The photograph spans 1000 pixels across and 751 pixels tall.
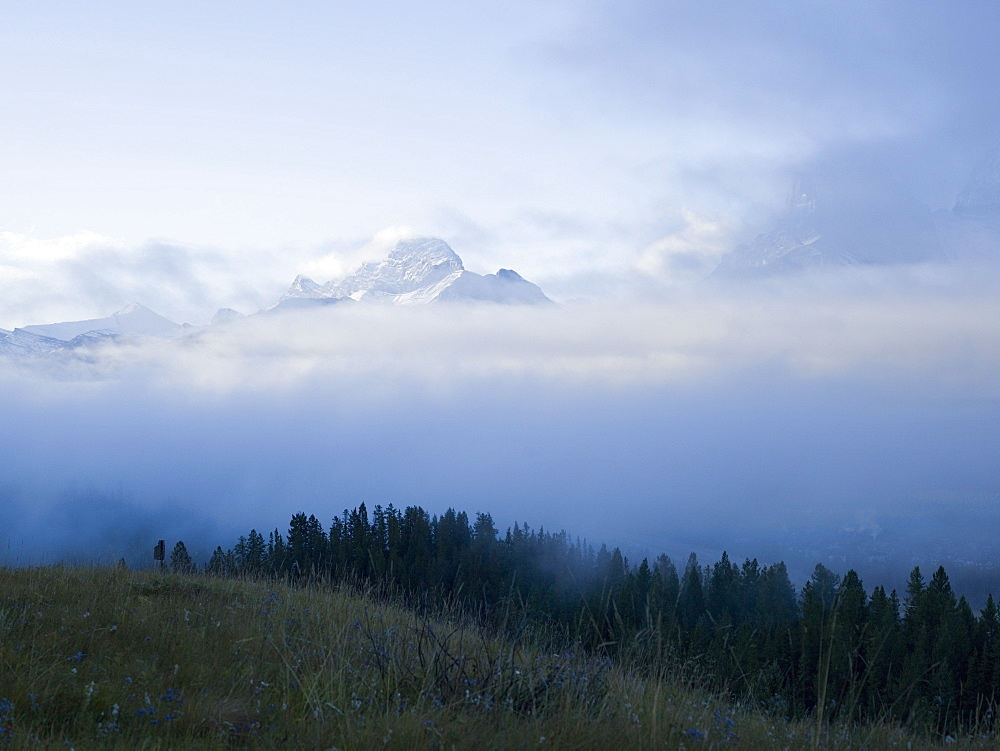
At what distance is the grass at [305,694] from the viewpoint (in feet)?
15.7

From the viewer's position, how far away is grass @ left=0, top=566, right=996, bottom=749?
4.77 meters

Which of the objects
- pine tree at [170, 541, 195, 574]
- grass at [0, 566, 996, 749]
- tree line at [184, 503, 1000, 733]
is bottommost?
tree line at [184, 503, 1000, 733]

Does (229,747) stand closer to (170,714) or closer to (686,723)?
(170,714)

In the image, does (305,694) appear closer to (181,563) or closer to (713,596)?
(181,563)

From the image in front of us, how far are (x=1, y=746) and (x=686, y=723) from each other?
483cm

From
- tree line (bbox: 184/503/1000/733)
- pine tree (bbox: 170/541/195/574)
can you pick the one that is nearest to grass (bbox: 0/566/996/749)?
tree line (bbox: 184/503/1000/733)

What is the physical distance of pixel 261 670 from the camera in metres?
6.41

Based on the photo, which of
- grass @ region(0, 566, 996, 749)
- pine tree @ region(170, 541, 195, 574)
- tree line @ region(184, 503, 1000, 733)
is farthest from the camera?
tree line @ region(184, 503, 1000, 733)

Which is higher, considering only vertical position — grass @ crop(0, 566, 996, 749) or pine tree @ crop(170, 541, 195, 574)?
grass @ crop(0, 566, 996, 749)

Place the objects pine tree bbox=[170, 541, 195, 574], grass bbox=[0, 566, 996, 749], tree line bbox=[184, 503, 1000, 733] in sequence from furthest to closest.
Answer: tree line bbox=[184, 503, 1000, 733] → pine tree bbox=[170, 541, 195, 574] → grass bbox=[0, 566, 996, 749]

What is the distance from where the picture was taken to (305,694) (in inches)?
214

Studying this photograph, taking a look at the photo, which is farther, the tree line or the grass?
the tree line

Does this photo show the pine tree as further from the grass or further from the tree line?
the grass

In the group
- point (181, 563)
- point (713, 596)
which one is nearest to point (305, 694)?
point (181, 563)
